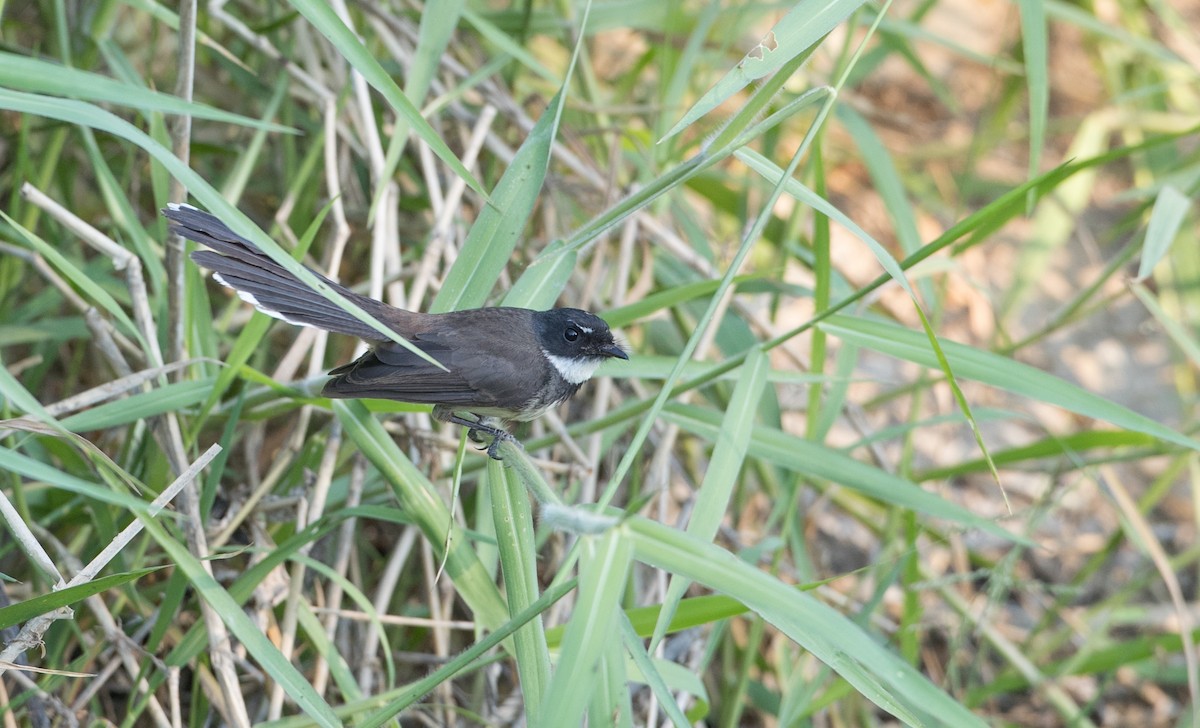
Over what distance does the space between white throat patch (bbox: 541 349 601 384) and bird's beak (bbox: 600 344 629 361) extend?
5 centimetres

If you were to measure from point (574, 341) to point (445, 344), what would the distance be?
0.40 meters

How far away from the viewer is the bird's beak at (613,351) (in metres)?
3.09

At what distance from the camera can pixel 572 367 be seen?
10.3ft

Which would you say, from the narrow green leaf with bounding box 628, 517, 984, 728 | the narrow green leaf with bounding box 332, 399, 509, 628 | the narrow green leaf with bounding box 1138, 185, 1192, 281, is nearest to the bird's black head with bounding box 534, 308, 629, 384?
the narrow green leaf with bounding box 332, 399, 509, 628

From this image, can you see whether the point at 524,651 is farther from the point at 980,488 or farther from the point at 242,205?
the point at 980,488

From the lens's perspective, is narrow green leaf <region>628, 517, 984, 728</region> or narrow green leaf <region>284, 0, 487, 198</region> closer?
narrow green leaf <region>628, 517, 984, 728</region>

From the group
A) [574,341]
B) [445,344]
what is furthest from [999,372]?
[445,344]

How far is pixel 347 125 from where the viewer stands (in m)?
3.96

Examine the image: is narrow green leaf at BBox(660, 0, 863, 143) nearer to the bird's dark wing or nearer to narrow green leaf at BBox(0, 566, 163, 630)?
the bird's dark wing

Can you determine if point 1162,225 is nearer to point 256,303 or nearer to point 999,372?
point 999,372

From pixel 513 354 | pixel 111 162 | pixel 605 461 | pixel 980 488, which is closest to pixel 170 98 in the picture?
pixel 513 354

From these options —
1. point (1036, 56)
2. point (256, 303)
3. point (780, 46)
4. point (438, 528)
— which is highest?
point (1036, 56)

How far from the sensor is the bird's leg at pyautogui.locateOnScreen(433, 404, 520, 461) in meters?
2.65

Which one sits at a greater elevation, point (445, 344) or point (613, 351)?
point (613, 351)
